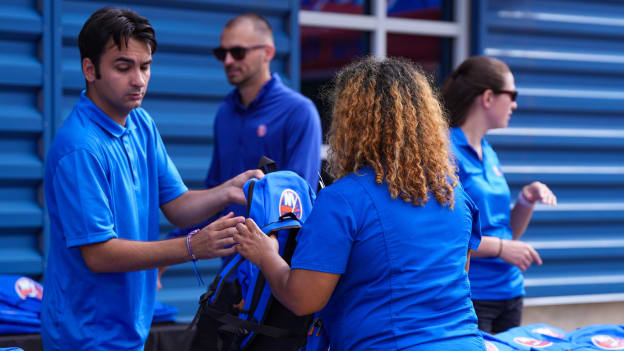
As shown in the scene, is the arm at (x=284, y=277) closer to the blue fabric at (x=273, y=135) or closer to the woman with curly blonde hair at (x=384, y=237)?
the woman with curly blonde hair at (x=384, y=237)

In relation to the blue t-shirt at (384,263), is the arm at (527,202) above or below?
below

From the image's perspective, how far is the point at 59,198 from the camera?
238 cm

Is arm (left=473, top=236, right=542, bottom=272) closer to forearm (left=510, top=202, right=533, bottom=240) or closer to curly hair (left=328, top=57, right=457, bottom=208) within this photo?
forearm (left=510, top=202, right=533, bottom=240)

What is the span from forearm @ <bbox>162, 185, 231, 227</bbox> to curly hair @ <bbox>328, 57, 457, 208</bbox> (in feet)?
1.99

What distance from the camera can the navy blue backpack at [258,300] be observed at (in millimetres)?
2381

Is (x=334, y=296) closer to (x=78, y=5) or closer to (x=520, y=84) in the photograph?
(x=78, y=5)

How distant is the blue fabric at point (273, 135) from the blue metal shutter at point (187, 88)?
71cm

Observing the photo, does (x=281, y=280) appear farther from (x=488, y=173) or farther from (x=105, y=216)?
(x=488, y=173)

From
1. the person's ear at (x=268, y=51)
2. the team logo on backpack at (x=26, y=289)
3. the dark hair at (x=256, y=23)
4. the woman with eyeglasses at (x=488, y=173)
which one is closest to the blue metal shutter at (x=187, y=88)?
the dark hair at (x=256, y=23)

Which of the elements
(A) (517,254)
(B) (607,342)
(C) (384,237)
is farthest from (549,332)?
(C) (384,237)

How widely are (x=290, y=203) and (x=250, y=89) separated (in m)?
1.78

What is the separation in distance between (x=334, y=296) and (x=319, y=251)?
0.70 ft

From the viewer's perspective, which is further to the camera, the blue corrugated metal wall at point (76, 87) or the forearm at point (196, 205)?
the blue corrugated metal wall at point (76, 87)

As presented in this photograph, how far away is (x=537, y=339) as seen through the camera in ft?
10.6
